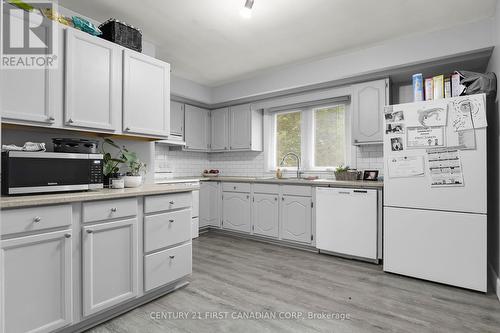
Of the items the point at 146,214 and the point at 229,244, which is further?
the point at 229,244

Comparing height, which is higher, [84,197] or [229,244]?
[84,197]

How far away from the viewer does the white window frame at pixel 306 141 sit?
4125mm

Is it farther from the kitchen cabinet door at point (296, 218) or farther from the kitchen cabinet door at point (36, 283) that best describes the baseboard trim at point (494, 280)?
the kitchen cabinet door at point (36, 283)

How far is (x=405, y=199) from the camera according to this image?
112 inches

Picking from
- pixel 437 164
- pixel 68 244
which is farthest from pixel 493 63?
pixel 68 244

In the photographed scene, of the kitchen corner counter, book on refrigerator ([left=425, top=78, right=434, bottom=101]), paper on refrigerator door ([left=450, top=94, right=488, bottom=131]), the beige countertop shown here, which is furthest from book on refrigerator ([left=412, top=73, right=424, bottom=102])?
the kitchen corner counter

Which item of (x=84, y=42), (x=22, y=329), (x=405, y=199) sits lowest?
(x=22, y=329)

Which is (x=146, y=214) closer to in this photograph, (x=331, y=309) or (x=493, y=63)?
(x=331, y=309)

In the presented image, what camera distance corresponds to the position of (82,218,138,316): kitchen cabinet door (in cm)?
192

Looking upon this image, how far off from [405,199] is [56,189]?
3.01m

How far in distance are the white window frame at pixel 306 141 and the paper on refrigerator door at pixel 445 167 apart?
133cm

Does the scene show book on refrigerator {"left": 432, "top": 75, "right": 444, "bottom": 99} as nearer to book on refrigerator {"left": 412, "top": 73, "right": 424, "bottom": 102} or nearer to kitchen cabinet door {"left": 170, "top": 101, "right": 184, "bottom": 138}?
book on refrigerator {"left": 412, "top": 73, "right": 424, "bottom": 102}

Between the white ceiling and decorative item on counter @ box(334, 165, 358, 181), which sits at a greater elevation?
the white ceiling

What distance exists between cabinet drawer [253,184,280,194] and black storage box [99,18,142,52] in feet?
7.83
